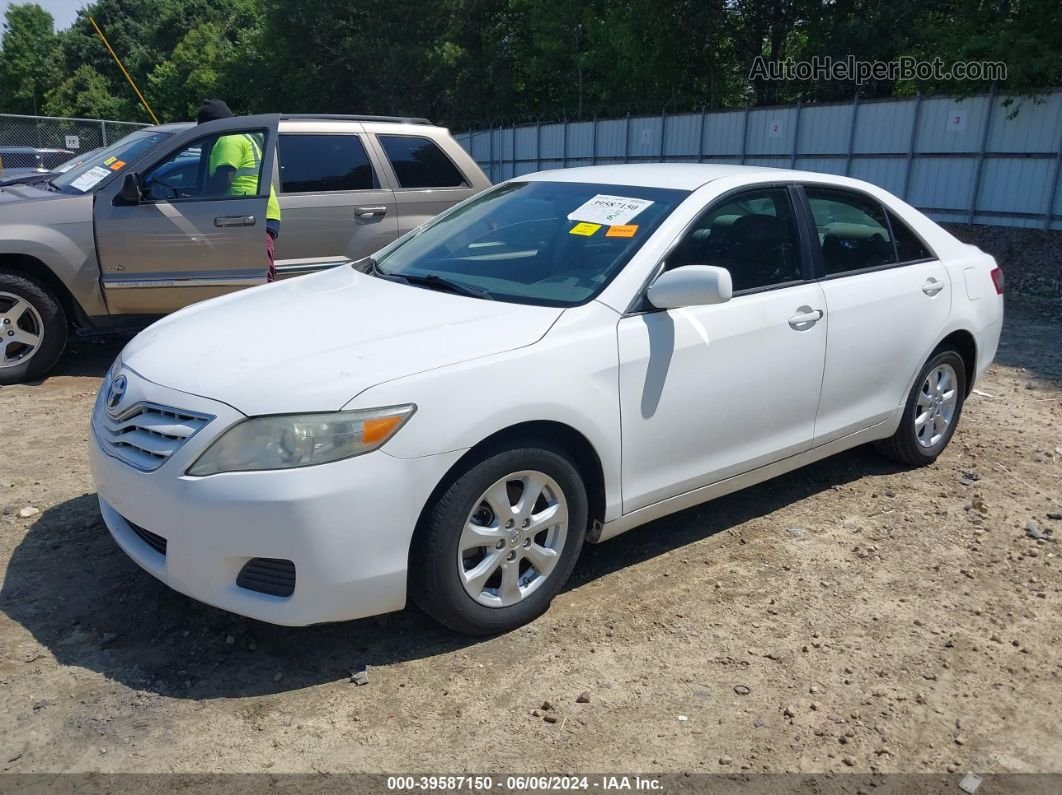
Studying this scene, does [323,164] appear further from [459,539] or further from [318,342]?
[459,539]

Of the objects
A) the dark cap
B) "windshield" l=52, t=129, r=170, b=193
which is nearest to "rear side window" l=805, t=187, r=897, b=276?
"windshield" l=52, t=129, r=170, b=193

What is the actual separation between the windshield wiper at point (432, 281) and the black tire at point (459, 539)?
77 cm

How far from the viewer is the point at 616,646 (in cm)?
324

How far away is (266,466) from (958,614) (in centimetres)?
271

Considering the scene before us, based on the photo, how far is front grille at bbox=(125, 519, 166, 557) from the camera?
10.0ft

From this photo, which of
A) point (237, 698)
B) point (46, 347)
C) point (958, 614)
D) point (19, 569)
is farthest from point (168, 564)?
point (46, 347)

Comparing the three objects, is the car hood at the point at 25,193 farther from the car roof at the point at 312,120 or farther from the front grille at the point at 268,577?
the front grille at the point at 268,577

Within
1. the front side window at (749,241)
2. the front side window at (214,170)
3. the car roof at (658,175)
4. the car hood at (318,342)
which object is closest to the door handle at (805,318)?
the front side window at (749,241)

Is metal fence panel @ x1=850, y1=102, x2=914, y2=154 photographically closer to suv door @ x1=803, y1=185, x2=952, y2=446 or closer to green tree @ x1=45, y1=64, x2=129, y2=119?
suv door @ x1=803, y1=185, x2=952, y2=446

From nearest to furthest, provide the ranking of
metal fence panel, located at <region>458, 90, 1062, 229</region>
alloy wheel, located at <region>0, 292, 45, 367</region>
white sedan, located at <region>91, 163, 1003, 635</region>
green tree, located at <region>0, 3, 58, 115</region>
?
white sedan, located at <region>91, 163, 1003, 635</region> < alloy wheel, located at <region>0, 292, 45, 367</region> < metal fence panel, located at <region>458, 90, 1062, 229</region> < green tree, located at <region>0, 3, 58, 115</region>

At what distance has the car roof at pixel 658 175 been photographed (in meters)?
4.00

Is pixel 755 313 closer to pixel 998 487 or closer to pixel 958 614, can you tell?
pixel 958 614

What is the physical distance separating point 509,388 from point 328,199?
14.3ft

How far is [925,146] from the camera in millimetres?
15156
